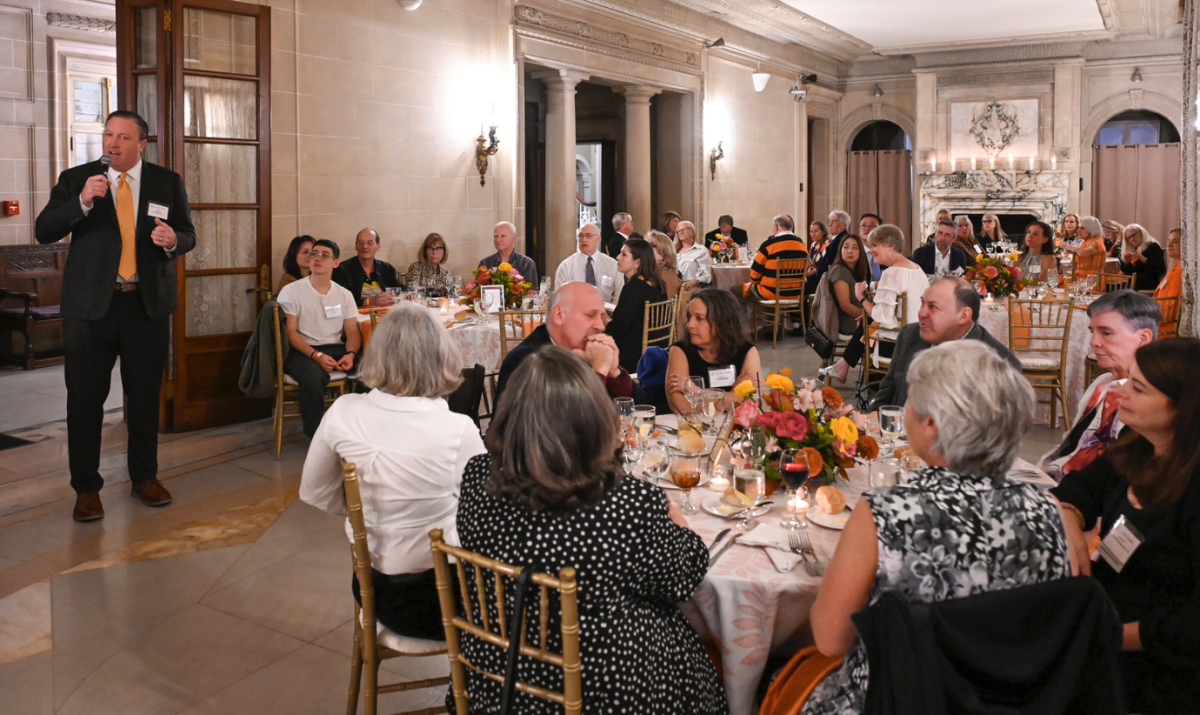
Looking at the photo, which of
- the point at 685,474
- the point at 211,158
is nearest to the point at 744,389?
the point at 685,474

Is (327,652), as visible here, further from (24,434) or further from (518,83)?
(518,83)

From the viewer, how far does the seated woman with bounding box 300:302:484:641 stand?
98.6 inches

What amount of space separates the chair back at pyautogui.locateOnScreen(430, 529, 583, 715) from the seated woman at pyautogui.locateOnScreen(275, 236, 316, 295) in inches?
197

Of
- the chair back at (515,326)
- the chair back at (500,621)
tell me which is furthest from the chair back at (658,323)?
the chair back at (500,621)

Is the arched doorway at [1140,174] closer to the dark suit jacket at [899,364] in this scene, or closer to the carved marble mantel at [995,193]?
the carved marble mantel at [995,193]

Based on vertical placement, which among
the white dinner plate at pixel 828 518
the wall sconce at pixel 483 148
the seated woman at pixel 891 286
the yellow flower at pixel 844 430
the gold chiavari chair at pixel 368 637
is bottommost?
the gold chiavari chair at pixel 368 637

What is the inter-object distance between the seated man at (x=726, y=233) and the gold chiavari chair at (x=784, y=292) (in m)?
1.71

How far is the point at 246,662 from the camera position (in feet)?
10.7

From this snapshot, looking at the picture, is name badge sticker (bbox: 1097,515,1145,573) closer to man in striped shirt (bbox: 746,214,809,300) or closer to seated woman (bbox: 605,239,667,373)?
seated woman (bbox: 605,239,667,373)

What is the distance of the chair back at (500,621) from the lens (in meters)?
1.71

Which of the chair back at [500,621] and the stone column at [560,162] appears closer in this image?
the chair back at [500,621]

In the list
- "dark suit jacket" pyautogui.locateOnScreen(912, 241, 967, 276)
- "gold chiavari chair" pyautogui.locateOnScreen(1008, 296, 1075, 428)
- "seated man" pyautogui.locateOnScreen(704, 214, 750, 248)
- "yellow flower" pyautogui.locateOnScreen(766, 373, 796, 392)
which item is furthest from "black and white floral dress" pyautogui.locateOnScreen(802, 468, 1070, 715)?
"seated man" pyautogui.locateOnScreen(704, 214, 750, 248)

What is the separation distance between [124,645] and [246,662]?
19.0 inches

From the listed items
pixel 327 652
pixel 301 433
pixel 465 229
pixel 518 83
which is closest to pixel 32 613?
pixel 327 652
